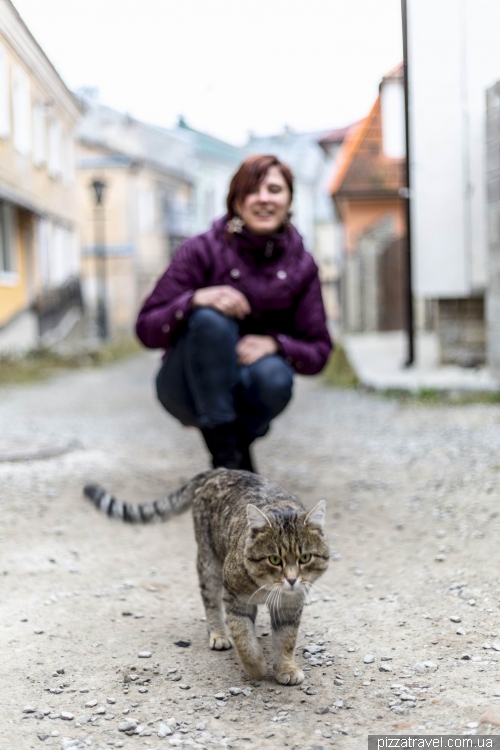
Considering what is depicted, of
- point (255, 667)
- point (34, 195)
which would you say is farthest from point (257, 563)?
point (34, 195)

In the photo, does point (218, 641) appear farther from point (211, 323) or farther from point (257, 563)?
point (211, 323)

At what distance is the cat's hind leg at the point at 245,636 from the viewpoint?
2178mm

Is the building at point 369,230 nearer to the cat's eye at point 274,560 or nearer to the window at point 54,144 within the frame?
the window at point 54,144

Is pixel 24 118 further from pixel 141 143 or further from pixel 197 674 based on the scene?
pixel 141 143

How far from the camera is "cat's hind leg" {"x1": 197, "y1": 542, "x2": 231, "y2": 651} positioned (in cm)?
246

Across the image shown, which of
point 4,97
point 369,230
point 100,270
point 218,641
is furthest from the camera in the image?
point 100,270

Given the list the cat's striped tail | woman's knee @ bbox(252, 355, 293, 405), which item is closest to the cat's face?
the cat's striped tail

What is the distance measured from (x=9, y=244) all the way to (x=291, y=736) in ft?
31.4

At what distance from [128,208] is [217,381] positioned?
22063mm

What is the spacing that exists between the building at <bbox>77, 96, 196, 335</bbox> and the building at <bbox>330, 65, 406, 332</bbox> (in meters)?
6.84

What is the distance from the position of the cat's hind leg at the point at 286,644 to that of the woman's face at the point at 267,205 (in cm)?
191

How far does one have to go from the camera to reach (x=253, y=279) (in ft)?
12.2

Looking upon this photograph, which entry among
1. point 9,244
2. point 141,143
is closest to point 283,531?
point 9,244

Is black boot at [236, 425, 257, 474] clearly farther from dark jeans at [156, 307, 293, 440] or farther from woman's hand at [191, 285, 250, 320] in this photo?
woman's hand at [191, 285, 250, 320]
